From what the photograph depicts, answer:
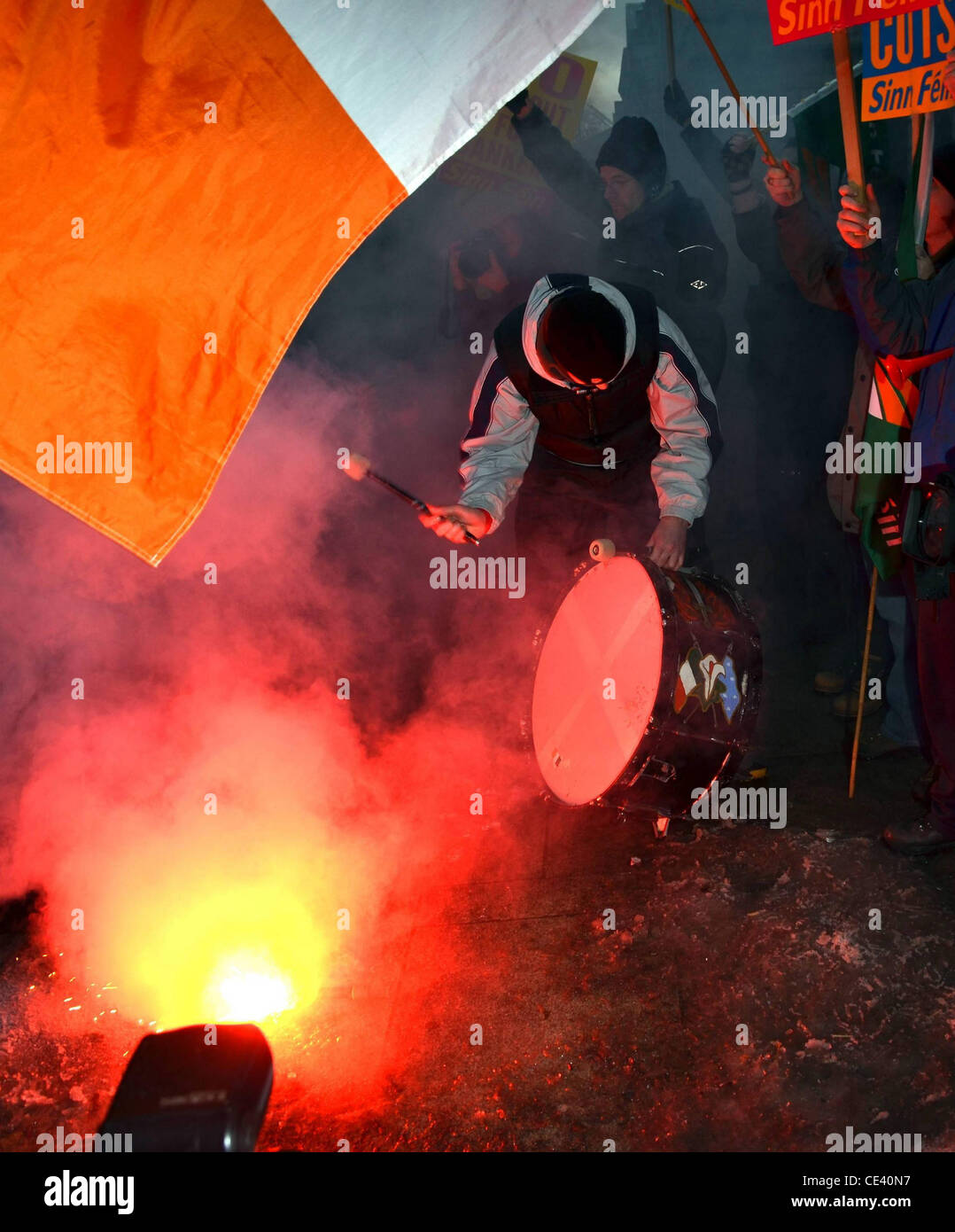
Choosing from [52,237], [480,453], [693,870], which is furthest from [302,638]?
[52,237]

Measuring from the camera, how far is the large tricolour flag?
2357mm

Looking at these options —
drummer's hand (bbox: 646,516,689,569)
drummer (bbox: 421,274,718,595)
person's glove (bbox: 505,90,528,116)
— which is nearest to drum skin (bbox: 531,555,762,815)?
drummer's hand (bbox: 646,516,689,569)

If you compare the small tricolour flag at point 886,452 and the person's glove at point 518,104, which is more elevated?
the person's glove at point 518,104

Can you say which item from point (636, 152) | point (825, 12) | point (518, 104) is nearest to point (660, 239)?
point (636, 152)

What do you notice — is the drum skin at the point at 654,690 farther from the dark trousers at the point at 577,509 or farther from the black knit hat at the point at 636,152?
the black knit hat at the point at 636,152

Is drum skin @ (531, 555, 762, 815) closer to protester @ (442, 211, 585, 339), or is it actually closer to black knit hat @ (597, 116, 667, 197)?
black knit hat @ (597, 116, 667, 197)

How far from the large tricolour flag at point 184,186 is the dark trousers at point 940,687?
2.09 m

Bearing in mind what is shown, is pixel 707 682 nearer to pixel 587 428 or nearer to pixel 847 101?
pixel 587 428

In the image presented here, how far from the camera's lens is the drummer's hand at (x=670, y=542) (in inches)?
146

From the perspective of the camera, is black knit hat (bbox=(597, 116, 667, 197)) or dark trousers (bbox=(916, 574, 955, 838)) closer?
dark trousers (bbox=(916, 574, 955, 838))

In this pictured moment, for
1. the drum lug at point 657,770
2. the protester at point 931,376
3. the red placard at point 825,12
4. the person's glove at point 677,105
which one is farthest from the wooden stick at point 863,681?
the person's glove at point 677,105

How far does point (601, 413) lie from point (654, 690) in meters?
1.33

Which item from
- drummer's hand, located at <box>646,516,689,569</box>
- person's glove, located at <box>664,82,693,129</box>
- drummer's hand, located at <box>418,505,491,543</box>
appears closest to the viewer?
drummer's hand, located at <box>646,516,689,569</box>

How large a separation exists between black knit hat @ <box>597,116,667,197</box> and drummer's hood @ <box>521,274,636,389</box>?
1.41 meters
